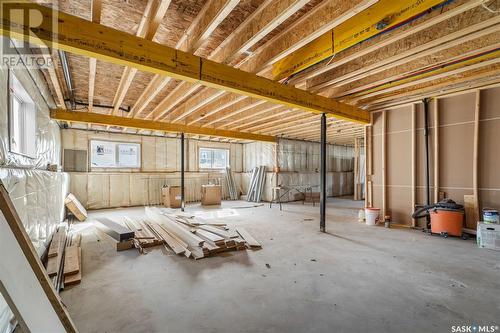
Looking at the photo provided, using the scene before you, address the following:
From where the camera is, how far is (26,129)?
3129 mm

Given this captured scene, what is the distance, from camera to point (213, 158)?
10.2m

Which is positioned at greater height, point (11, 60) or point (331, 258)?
point (11, 60)

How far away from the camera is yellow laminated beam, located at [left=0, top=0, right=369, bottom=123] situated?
74.2 inches

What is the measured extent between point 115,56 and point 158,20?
1.90 ft

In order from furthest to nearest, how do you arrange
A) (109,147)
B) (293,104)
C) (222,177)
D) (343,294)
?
(222,177), (109,147), (293,104), (343,294)

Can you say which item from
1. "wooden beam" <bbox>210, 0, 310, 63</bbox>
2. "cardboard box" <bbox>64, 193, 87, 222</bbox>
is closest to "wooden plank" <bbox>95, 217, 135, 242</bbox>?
"cardboard box" <bbox>64, 193, 87, 222</bbox>

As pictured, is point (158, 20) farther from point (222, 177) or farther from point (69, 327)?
point (222, 177)

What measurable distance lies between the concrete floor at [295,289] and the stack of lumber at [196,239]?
0.15 meters

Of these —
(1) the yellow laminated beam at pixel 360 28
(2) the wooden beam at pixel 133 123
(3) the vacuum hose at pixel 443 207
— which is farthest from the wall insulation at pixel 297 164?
(1) the yellow laminated beam at pixel 360 28

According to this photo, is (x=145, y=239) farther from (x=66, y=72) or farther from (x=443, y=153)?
(x=443, y=153)

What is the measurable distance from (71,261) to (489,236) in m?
6.08

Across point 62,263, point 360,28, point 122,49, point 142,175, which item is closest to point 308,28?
point 360,28

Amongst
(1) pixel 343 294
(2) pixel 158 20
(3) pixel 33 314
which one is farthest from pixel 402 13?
(3) pixel 33 314

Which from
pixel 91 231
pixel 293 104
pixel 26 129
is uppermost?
pixel 293 104
